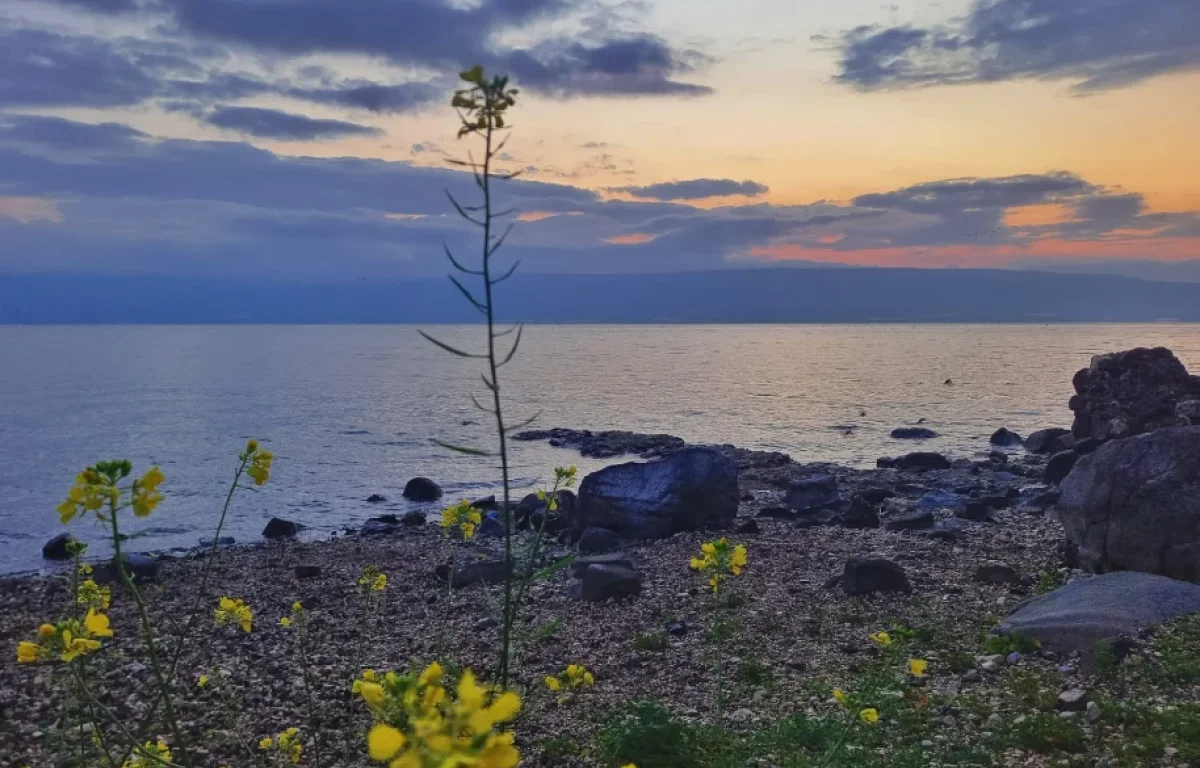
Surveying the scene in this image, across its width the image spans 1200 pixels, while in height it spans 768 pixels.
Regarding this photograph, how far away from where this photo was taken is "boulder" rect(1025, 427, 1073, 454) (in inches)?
1374

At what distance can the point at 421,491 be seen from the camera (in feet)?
92.9

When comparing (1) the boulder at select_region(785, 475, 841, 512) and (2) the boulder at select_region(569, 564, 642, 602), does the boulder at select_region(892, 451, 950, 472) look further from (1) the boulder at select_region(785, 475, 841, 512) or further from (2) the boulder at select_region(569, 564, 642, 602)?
(2) the boulder at select_region(569, 564, 642, 602)

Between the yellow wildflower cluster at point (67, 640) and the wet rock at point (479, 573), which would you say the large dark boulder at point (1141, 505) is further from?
the yellow wildflower cluster at point (67, 640)

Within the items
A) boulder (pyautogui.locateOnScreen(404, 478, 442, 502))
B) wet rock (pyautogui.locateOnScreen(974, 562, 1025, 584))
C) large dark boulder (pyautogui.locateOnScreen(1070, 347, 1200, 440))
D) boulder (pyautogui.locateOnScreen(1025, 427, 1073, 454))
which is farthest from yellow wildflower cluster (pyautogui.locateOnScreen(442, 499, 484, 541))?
boulder (pyautogui.locateOnScreen(1025, 427, 1073, 454))

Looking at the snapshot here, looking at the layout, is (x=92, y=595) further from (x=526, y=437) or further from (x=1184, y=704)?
(x=526, y=437)

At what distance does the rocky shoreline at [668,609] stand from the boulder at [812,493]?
1254 mm

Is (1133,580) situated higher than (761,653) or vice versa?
(1133,580)

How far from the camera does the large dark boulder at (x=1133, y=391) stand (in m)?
26.6

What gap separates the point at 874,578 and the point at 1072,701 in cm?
494

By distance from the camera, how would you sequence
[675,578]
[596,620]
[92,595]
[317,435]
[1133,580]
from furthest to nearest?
1. [317,435]
2. [675,578]
3. [596,620]
4. [1133,580]
5. [92,595]

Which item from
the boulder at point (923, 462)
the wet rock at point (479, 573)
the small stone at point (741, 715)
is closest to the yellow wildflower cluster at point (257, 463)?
the small stone at point (741, 715)

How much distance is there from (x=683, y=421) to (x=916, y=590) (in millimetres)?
36455

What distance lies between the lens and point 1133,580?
9547 mm

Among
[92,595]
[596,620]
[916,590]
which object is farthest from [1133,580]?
[92,595]
